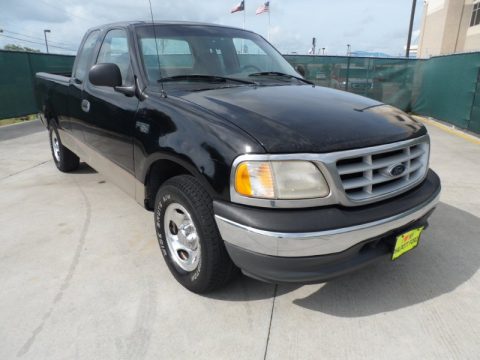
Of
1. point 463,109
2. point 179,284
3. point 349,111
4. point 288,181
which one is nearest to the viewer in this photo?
point 288,181

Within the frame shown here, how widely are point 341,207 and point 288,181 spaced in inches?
13.3

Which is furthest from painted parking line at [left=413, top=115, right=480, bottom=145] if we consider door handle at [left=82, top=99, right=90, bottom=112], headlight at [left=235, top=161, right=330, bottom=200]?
door handle at [left=82, top=99, right=90, bottom=112]

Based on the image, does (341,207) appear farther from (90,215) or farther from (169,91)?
(90,215)

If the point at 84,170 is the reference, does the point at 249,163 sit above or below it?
above

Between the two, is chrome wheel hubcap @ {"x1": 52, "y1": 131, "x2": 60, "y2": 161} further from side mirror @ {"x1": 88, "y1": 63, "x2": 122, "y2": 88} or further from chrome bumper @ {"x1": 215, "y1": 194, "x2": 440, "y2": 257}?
chrome bumper @ {"x1": 215, "y1": 194, "x2": 440, "y2": 257}

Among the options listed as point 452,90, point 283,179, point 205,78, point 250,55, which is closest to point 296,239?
point 283,179

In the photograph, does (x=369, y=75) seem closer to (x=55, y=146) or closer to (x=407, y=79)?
(x=407, y=79)

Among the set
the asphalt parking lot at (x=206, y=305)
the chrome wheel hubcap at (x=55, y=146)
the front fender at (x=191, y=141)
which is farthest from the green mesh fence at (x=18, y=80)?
the front fender at (x=191, y=141)

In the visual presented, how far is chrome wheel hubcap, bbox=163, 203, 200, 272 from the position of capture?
8.34 feet

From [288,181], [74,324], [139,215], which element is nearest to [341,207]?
[288,181]

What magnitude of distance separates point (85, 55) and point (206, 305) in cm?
312

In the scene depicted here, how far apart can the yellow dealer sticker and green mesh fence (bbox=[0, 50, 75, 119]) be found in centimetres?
1025

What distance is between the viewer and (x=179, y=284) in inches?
109

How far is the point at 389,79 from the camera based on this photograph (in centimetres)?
1216
